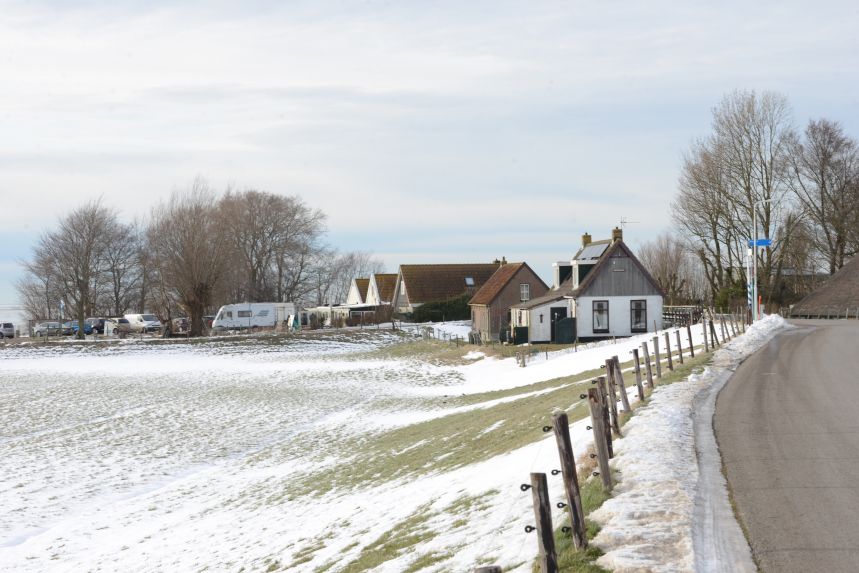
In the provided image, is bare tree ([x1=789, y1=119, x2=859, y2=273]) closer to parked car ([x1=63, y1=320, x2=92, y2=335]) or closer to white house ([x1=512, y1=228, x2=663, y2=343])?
white house ([x1=512, y1=228, x2=663, y2=343])

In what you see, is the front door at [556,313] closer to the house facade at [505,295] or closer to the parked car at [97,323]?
the house facade at [505,295]

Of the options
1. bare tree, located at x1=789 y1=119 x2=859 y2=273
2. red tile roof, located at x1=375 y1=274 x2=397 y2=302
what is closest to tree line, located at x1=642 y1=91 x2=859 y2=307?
bare tree, located at x1=789 y1=119 x2=859 y2=273

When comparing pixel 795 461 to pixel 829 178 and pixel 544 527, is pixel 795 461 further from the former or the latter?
pixel 829 178

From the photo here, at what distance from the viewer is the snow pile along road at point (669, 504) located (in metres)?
7.58

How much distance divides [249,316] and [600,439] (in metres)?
73.5

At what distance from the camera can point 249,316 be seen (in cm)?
8056

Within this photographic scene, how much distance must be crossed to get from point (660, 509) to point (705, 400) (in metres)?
8.97

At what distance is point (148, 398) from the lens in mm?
35219

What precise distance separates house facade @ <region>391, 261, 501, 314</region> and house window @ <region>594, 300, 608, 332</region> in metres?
31.7

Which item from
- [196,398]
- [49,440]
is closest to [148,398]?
[196,398]

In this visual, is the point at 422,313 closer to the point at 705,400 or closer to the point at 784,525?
the point at 705,400

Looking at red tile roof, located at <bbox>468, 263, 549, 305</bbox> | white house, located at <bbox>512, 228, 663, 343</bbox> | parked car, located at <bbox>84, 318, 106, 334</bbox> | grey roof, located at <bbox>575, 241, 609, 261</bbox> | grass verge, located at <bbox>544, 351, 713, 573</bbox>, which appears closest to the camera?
grass verge, located at <bbox>544, 351, 713, 573</bbox>

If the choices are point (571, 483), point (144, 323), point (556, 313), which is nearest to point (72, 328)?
point (144, 323)

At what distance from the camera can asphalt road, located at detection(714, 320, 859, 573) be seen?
805cm
